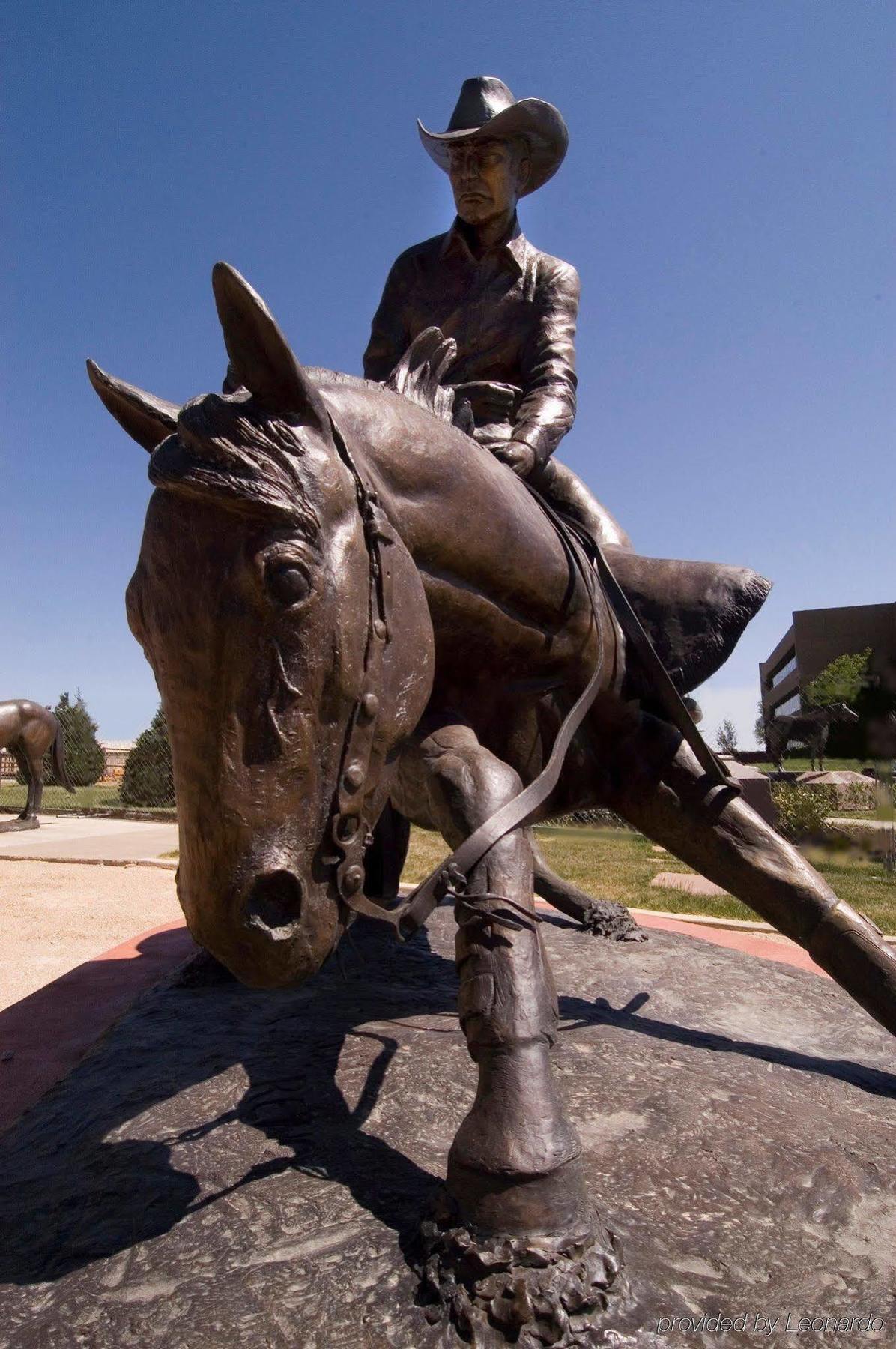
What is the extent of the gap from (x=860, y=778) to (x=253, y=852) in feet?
54.6

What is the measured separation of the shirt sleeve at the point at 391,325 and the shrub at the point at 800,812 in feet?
28.8

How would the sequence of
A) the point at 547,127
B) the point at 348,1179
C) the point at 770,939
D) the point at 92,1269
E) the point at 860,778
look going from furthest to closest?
the point at 860,778 < the point at 770,939 < the point at 547,127 < the point at 348,1179 < the point at 92,1269

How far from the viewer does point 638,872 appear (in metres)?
8.28

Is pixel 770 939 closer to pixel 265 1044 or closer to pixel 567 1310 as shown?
pixel 265 1044

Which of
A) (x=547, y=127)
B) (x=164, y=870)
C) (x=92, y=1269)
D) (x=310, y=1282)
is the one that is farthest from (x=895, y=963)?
(x=164, y=870)

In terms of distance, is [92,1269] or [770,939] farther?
[770,939]

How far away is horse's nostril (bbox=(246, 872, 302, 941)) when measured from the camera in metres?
1.33

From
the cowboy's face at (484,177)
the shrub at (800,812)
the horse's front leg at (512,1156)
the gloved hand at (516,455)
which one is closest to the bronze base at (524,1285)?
the horse's front leg at (512,1156)

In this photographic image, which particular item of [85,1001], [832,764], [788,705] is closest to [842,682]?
[832,764]

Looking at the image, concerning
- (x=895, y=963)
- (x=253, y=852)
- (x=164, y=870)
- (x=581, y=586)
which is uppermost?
(x=581, y=586)

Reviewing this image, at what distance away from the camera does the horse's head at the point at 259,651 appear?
132 centimetres

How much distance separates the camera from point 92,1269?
1431mm

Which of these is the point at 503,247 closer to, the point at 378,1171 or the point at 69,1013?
the point at 378,1171

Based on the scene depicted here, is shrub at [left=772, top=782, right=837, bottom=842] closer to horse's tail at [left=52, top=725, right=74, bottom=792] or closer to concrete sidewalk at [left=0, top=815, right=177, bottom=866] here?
concrete sidewalk at [left=0, top=815, right=177, bottom=866]
